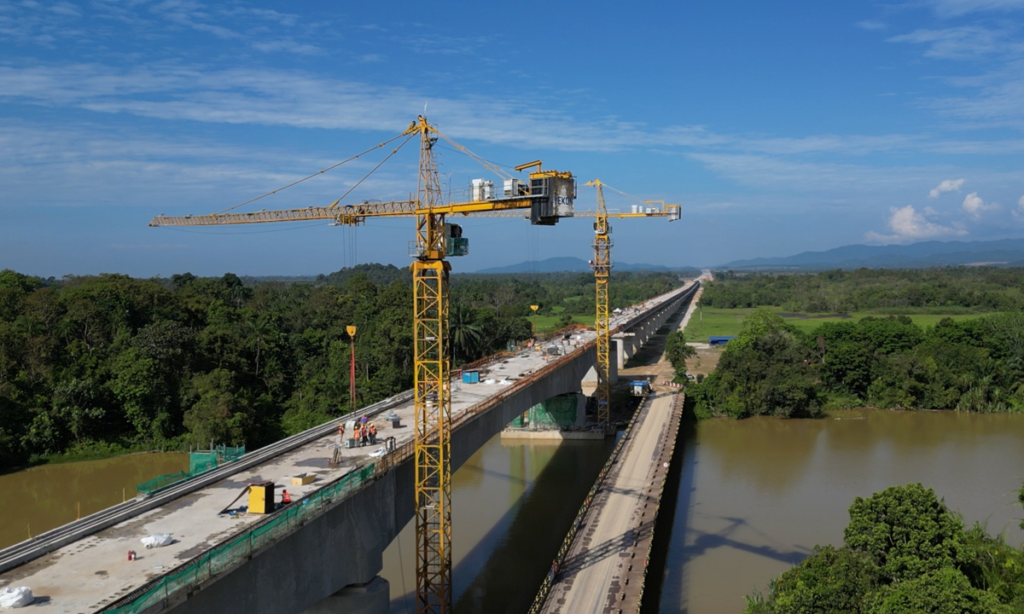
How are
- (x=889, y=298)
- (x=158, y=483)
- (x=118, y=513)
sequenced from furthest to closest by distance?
(x=889, y=298) → (x=158, y=483) → (x=118, y=513)

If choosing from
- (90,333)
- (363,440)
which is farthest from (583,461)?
(90,333)

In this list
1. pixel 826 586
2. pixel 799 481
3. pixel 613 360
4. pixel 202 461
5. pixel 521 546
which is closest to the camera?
pixel 826 586

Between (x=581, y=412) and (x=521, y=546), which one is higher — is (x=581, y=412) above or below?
above

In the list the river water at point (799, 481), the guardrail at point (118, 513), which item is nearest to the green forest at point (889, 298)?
the river water at point (799, 481)

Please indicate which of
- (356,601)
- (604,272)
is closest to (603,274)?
(604,272)

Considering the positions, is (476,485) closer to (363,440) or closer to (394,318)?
(363,440)

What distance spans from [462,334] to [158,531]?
47602mm

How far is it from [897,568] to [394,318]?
44378 mm

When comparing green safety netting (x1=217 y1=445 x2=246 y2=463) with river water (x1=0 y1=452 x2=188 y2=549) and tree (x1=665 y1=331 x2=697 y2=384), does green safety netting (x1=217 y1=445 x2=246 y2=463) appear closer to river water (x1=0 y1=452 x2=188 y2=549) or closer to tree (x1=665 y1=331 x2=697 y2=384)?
river water (x1=0 y1=452 x2=188 y2=549)

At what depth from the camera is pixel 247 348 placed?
56.3 m

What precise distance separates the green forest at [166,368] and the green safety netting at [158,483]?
22.9 m

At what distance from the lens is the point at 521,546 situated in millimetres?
31781

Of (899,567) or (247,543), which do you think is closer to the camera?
(247,543)

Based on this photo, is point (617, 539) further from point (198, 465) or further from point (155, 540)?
point (155, 540)
